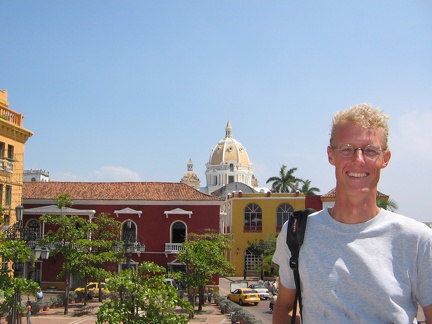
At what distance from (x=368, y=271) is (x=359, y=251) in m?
0.09

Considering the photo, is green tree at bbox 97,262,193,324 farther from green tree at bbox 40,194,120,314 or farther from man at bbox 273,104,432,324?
green tree at bbox 40,194,120,314

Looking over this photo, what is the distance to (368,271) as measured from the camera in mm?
2459

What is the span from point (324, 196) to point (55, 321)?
2179 centimetres

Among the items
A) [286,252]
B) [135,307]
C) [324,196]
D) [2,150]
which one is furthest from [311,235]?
[324,196]

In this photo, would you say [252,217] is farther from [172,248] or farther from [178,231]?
[172,248]

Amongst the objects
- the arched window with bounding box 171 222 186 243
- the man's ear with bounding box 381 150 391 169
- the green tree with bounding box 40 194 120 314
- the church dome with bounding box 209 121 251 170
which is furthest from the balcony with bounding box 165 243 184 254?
the church dome with bounding box 209 121 251 170

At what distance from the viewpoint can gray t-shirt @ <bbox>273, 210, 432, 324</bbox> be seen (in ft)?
7.98

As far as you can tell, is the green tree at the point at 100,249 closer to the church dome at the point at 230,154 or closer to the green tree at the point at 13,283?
the green tree at the point at 13,283

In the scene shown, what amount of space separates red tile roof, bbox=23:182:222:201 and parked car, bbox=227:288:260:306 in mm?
5526

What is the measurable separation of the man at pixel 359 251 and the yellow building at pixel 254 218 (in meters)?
40.5

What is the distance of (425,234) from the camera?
2.51 m

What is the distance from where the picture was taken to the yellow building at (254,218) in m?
43.2

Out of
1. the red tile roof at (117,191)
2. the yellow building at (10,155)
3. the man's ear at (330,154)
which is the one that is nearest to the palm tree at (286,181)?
the red tile roof at (117,191)

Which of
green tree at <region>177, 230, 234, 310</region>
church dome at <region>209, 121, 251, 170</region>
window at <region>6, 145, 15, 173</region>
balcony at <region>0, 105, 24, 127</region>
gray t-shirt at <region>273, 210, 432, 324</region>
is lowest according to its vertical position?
green tree at <region>177, 230, 234, 310</region>
